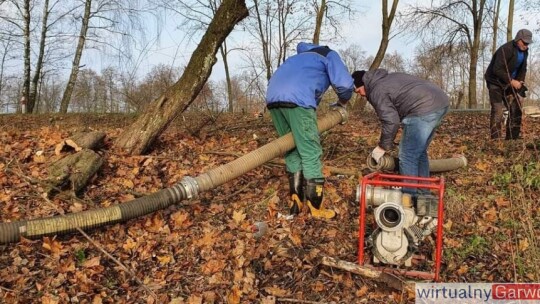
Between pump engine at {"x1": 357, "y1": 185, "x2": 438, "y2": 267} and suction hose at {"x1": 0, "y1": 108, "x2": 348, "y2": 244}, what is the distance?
1.32 metres

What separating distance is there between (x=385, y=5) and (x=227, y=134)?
10.4 m

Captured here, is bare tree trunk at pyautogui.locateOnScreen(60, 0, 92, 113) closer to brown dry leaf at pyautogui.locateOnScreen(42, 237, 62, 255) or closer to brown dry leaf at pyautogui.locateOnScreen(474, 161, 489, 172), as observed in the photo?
brown dry leaf at pyautogui.locateOnScreen(42, 237, 62, 255)

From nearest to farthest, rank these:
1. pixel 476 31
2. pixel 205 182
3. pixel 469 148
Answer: pixel 205 182, pixel 469 148, pixel 476 31

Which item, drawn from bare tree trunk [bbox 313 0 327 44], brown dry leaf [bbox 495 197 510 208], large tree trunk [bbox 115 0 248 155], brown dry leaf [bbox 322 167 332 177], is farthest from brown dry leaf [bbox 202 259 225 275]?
bare tree trunk [bbox 313 0 327 44]

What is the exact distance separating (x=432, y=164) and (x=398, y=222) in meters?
2.12

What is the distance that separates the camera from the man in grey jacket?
4246 millimetres

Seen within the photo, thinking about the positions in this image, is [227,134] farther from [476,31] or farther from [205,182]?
[476,31]

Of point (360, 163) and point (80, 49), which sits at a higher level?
point (80, 49)

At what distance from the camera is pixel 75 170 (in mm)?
4691

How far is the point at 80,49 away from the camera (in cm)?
2011

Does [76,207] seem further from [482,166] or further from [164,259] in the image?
[482,166]

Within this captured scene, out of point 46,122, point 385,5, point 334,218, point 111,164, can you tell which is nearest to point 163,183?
point 111,164

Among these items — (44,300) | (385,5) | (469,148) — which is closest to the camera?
(44,300)

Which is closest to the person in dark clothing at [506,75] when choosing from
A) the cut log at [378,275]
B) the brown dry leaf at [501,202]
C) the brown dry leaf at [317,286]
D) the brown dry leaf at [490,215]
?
the brown dry leaf at [501,202]
